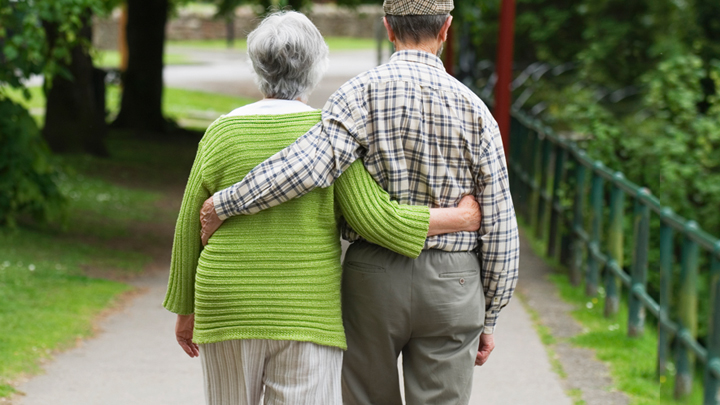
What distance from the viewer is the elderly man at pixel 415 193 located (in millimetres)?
2695

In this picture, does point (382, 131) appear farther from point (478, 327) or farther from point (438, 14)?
point (478, 327)

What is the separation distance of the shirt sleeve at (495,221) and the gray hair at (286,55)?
0.56 meters

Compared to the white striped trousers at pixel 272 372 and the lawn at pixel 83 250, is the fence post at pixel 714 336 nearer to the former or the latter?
the white striped trousers at pixel 272 372

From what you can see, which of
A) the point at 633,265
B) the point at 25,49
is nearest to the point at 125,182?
the point at 25,49

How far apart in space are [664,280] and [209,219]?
10.5ft

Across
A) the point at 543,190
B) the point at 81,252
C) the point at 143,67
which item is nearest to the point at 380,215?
the point at 81,252

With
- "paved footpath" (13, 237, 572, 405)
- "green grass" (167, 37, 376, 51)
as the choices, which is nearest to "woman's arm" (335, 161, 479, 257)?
"paved footpath" (13, 237, 572, 405)

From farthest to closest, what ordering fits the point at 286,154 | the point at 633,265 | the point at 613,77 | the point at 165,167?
the point at 613,77 < the point at 165,167 < the point at 633,265 < the point at 286,154

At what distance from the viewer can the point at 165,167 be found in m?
12.9

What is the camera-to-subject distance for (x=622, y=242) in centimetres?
658

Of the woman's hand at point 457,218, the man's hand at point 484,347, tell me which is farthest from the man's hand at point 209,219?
the man's hand at point 484,347

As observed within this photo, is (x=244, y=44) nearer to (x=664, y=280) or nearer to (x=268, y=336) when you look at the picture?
(x=664, y=280)

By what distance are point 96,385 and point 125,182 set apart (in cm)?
697

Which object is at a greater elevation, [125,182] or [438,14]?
[438,14]
